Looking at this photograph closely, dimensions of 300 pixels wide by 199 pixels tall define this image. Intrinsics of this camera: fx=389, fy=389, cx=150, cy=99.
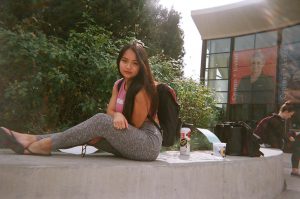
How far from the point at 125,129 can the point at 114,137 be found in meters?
0.13

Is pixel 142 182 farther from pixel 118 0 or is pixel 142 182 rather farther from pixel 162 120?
pixel 118 0

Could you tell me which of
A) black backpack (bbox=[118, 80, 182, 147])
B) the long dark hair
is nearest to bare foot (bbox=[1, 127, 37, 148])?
the long dark hair

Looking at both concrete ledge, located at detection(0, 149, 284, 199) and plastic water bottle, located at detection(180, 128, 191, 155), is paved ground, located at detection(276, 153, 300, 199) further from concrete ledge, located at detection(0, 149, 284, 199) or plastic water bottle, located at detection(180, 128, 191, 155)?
plastic water bottle, located at detection(180, 128, 191, 155)

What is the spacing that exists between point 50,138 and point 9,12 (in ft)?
16.9

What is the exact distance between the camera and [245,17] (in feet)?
68.7

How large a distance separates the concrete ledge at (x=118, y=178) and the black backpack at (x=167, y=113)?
41cm

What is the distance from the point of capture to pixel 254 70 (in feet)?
69.6

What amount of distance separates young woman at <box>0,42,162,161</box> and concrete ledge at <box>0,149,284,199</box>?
125 millimetres

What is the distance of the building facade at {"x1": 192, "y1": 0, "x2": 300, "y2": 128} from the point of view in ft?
60.5

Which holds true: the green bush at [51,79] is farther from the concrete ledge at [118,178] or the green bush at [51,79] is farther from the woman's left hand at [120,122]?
the woman's left hand at [120,122]

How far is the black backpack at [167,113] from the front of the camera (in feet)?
12.7

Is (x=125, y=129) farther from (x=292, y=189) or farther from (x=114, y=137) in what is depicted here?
(x=292, y=189)

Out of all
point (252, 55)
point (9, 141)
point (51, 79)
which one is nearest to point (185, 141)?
point (9, 141)

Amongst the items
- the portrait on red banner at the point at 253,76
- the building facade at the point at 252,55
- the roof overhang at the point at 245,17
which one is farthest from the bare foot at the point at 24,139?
the portrait on red banner at the point at 253,76
